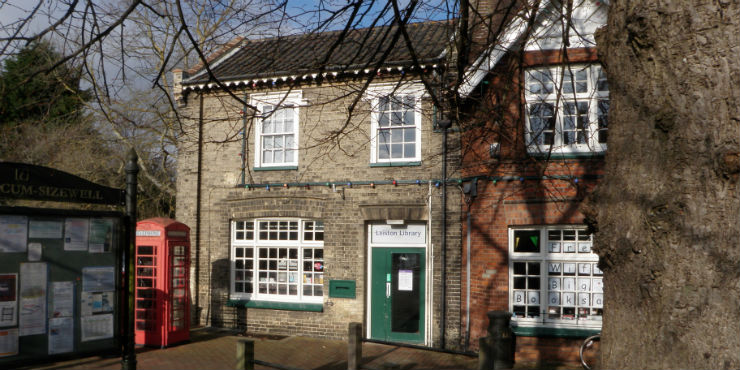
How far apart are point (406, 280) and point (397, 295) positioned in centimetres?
41

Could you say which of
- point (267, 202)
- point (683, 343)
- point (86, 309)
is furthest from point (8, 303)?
point (267, 202)

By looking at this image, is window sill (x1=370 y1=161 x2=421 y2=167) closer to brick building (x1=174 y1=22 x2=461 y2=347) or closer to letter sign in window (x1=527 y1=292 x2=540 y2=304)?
brick building (x1=174 y1=22 x2=461 y2=347)

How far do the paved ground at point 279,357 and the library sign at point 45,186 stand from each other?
5.07 metres

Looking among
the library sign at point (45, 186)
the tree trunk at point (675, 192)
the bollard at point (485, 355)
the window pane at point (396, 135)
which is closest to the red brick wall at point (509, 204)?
the window pane at point (396, 135)

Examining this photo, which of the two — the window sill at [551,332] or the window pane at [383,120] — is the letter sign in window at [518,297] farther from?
the window pane at [383,120]

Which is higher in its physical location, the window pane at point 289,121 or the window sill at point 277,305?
the window pane at point 289,121

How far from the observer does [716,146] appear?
265cm

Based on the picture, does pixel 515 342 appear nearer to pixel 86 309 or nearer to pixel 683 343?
pixel 86 309

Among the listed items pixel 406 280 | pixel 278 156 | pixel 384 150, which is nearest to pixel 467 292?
pixel 406 280

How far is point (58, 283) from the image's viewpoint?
6.20 meters

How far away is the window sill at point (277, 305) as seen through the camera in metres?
13.7

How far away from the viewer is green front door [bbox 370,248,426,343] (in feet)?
42.7

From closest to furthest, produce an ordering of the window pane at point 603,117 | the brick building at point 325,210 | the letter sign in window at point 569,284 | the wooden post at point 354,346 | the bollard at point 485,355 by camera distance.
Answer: the bollard at point 485,355 < the wooden post at point 354,346 < the window pane at point 603,117 < the letter sign in window at point 569,284 < the brick building at point 325,210

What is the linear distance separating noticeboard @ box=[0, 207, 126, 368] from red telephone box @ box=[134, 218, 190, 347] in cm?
549
